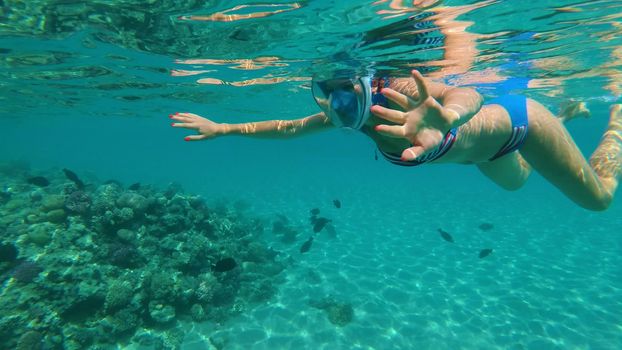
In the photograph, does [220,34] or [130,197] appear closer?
[220,34]

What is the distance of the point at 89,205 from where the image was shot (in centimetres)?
1026

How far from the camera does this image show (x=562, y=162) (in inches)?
143

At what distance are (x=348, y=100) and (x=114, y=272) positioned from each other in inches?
349

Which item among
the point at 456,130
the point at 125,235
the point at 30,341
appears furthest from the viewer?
the point at 125,235

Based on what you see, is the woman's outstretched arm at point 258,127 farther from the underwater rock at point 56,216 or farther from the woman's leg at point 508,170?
the underwater rock at point 56,216

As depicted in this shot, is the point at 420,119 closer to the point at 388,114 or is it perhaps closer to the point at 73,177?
the point at 388,114

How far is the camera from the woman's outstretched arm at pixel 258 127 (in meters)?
4.10

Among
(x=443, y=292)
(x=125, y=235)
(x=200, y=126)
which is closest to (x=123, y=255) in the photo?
(x=125, y=235)

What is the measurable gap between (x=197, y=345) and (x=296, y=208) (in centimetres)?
1620

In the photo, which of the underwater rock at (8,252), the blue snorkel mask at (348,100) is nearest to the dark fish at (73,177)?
the underwater rock at (8,252)

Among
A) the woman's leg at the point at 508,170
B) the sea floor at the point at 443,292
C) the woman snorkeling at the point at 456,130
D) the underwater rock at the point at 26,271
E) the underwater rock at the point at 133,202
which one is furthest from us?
the underwater rock at the point at 133,202

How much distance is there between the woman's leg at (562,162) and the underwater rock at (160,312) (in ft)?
27.9

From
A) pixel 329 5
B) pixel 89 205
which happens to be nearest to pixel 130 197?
pixel 89 205

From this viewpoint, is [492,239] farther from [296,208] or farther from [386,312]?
[296,208]
